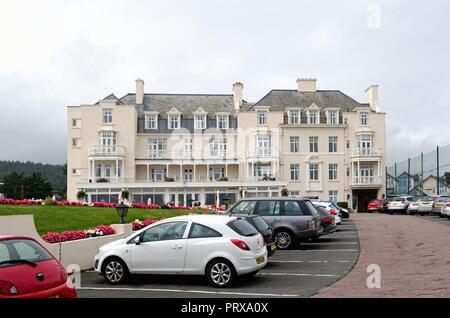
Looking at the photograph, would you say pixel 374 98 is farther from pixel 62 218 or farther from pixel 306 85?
pixel 62 218

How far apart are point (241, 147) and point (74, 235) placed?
1930 inches

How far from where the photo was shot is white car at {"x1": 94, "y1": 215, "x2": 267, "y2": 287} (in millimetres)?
11836

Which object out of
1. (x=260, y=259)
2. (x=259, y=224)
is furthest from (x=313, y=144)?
(x=260, y=259)

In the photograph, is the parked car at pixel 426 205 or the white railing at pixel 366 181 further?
the white railing at pixel 366 181

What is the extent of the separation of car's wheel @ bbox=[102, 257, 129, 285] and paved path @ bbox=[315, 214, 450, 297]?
4.63 m

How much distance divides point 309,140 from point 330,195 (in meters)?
6.97

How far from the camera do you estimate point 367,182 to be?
62750 millimetres

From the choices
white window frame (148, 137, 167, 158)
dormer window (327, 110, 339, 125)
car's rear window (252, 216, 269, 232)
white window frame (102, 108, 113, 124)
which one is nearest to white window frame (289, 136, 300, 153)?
dormer window (327, 110, 339, 125)

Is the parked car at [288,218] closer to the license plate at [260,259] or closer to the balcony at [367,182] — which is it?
the license plate at [260,259]

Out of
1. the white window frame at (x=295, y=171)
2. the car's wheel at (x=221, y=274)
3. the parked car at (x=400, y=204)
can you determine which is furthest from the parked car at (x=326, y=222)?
the white window frame at (x=295, y=171)

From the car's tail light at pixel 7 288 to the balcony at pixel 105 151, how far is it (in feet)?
179

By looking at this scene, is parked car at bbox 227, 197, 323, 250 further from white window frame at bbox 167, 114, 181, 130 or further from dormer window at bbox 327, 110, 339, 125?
white window frame at bbox 167, 114, 181, 130

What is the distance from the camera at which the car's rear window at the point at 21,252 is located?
7.86 m
